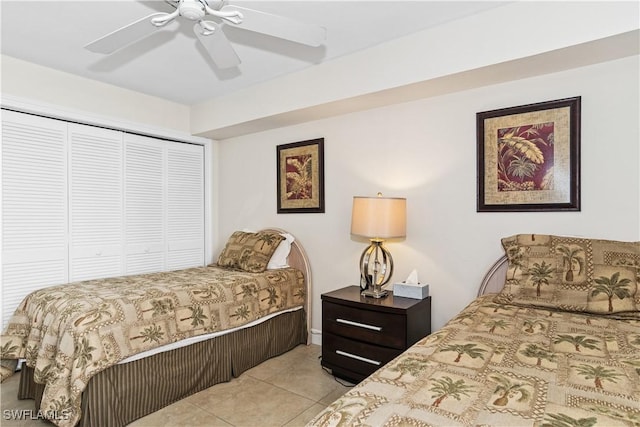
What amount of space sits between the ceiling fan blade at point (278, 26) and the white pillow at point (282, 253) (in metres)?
1.97

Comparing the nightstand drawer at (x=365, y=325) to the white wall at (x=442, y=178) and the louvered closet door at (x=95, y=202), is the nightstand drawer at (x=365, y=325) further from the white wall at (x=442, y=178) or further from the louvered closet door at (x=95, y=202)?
the louvered closet door at (x=95, y=202)

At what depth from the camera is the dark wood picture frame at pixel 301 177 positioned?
134 inches

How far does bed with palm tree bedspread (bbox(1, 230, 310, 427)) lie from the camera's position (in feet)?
6.53

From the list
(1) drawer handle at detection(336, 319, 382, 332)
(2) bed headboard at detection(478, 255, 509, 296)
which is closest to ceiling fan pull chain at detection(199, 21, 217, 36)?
(1) drawer handle at detection(336, 319, 382, 332)

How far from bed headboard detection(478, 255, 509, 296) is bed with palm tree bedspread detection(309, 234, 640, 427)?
0.10m

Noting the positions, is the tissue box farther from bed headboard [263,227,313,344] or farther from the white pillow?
the white pillow

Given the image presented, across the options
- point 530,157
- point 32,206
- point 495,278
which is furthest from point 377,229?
point 32,206

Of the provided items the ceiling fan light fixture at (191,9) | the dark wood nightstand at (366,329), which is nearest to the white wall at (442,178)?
the dark wood nightstand at (366,329)

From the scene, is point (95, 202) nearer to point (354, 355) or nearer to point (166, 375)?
point (166, 375)

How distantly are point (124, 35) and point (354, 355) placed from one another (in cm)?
235

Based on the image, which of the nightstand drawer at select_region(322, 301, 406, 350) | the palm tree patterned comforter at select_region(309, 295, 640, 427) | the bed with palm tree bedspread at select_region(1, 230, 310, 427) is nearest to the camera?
the palm tree patterned comforter at select_region(309, 295, 640, 427)

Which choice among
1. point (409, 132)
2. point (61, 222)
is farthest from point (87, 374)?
point (409, 132)

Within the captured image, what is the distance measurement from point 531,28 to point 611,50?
44cm

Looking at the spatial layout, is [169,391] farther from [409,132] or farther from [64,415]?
[409,132]
